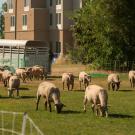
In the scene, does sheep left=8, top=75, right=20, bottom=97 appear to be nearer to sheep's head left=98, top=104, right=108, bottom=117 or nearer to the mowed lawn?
the mowed lawn

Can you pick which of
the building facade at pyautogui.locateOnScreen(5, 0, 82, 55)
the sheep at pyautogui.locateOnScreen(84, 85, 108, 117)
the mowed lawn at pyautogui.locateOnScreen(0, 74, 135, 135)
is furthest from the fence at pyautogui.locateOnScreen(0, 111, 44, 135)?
the building facade at pyautogui.locateOnScreen(5, 0, 82, 55)

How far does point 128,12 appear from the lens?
53250mm

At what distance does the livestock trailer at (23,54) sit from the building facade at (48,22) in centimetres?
2481

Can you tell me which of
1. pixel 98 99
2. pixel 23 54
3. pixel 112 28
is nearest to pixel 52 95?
pixel 98 99

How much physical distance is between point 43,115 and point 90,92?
1.93 metres

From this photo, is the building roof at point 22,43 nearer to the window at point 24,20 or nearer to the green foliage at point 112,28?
the green foliage at point 112,28

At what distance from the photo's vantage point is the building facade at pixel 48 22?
248ft

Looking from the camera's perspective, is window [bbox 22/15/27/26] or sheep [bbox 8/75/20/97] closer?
sheep [bbox 8/75/20/97]

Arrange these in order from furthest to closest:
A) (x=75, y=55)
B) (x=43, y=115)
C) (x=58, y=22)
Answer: (x=58, y=22) < (x=75, y=55) < (x=43, y=115)

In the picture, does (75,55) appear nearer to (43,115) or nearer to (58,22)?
(58,22)

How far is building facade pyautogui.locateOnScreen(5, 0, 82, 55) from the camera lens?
248 ft

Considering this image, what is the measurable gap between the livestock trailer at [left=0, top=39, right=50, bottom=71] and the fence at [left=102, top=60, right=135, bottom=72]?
771 centimetres

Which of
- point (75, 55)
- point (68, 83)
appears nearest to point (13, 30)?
point (75, 55)

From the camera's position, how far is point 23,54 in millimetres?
46312
